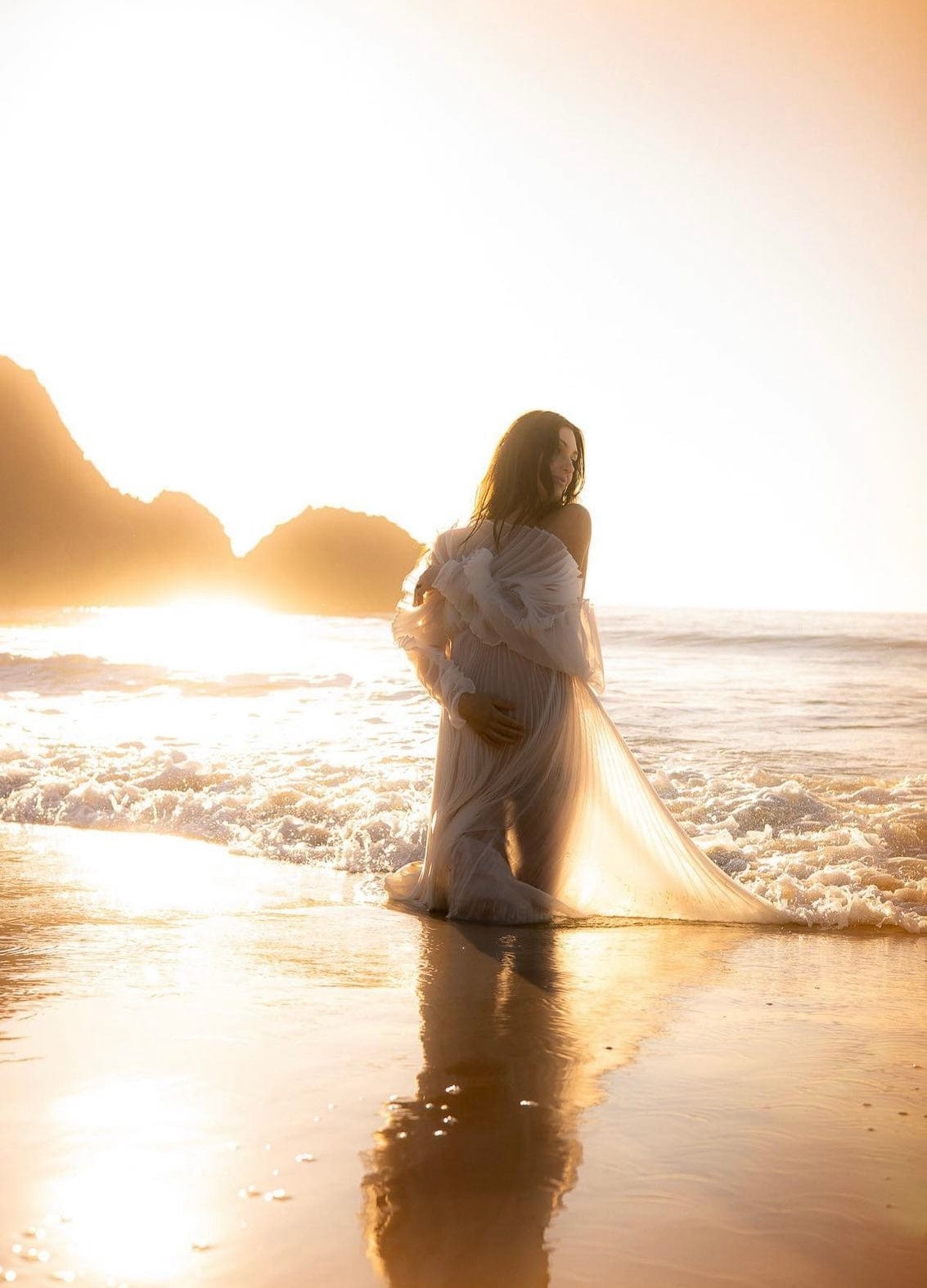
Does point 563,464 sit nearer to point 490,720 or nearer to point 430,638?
point 430,638

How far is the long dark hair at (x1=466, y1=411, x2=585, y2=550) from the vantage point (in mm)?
4852

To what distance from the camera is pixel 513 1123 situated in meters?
2.62

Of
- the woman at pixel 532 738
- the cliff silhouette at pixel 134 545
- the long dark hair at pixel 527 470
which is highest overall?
the cliff silhouette at pixel 134 545

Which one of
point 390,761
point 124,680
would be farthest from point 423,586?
point 124,680

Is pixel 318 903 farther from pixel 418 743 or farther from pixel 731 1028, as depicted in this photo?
pixel 418 743

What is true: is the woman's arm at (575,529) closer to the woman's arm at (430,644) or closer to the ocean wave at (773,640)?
the woman's arm at (430,644)

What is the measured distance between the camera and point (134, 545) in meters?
123

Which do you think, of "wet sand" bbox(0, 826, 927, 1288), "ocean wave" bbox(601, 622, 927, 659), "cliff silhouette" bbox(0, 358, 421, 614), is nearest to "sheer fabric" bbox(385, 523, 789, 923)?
"wet sand" bbox(0, 826, 927, 1288)

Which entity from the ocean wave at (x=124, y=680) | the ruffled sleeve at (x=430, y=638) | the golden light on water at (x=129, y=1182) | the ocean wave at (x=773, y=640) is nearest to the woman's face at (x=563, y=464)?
the ruffled sleeve at (x=430, y=638)

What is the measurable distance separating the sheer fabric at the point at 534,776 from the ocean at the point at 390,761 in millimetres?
733

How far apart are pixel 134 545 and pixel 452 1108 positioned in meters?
126

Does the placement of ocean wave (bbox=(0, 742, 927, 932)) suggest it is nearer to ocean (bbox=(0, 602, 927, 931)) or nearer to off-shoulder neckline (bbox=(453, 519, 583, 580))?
ocean (bbox=(0, 602, 927, 931))

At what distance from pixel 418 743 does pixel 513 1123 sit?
24.1ft

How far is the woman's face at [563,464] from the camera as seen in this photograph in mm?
4848
